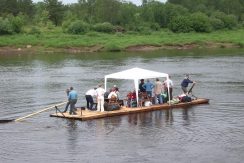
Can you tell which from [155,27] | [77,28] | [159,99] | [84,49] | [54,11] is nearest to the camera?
[159,99]

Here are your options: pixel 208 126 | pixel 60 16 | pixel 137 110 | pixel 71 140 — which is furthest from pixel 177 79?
pixel 60 16

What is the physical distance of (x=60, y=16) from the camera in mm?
132500

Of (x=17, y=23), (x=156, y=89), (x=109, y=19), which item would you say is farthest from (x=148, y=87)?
(x=109, y=19)

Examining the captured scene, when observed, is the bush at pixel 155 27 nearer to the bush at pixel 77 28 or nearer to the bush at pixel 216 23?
the bush at pixel 216 23

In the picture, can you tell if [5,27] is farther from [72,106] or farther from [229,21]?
[72,106]

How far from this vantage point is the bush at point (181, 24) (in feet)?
401

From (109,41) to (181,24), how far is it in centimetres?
2341

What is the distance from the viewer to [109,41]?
347 ft

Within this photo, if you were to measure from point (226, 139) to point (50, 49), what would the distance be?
78.0 meters

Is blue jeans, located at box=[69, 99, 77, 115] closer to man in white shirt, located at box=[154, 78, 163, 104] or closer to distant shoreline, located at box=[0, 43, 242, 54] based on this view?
man in white shirt, located at box=[154, 78, 163, 104]

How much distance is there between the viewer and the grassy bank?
103 metres

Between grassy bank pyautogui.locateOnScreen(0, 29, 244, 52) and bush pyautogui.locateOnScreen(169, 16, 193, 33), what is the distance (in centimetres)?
563

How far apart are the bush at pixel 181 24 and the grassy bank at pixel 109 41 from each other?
563 centimetres

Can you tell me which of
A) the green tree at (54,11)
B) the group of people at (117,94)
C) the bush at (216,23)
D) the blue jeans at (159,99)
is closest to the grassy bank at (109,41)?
the bush at (216,23)
